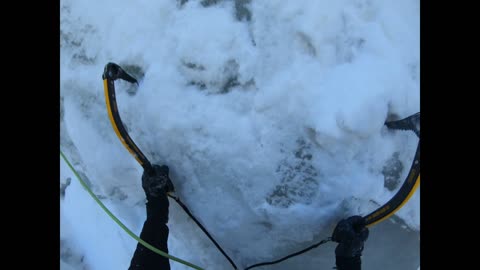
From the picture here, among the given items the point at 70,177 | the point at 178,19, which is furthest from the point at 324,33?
the point at 70,177

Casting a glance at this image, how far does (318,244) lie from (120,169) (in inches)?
22.4

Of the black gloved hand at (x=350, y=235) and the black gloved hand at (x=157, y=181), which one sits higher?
the black gloved hand at (x=157, y=181)

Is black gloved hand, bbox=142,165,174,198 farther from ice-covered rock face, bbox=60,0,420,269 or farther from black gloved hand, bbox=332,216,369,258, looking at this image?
black gloved hand, bbox=332,216,369,258

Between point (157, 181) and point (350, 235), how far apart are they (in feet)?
1.57

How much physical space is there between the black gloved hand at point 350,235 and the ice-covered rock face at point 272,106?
0.04 metres

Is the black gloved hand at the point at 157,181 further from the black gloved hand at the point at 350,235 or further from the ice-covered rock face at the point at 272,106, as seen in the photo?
the black gloved hand at the point at 350,235

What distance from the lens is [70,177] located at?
1490 millimetres

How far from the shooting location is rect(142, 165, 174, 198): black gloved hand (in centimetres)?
102

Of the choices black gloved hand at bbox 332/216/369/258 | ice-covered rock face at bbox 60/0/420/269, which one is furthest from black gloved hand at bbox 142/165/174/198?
black gloved hand at bbox 332/216/369/258

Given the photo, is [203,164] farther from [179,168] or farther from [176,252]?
[176,252]

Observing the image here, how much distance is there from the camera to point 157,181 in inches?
40.2

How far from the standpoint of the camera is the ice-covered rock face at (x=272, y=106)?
963 millimetres

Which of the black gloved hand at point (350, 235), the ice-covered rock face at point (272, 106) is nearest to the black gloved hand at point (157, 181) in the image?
the ice-covered rock face at point (272, 106)

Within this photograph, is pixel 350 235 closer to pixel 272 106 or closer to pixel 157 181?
pixel 272 106
